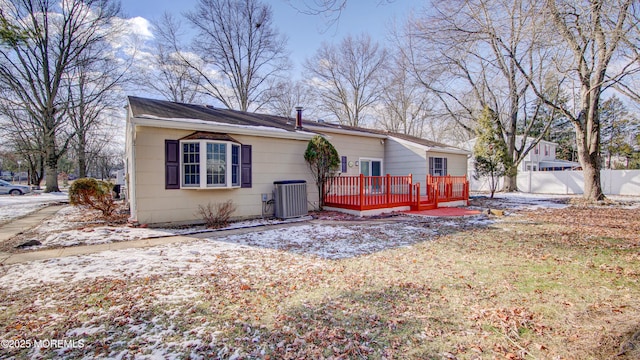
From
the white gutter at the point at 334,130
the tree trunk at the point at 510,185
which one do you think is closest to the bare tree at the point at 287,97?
the white gutter at the point at 334,130

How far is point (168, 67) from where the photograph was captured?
22.5 m

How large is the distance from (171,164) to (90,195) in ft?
11.3

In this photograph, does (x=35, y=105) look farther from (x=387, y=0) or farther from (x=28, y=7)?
(x=387, y=0)

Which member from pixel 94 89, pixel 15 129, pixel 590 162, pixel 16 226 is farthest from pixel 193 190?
pixel 15 129

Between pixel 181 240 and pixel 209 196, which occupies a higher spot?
pixel 209 196

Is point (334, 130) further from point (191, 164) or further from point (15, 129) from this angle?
point (15, 129)

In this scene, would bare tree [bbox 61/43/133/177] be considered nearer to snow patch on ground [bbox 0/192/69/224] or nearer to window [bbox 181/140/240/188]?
snow patch on ground [bbox 0/192/69/224]

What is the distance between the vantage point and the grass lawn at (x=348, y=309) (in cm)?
231

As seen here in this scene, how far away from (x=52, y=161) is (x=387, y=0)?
84.1ft

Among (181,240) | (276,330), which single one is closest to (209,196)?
(181,240)

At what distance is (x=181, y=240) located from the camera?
607 centimetres

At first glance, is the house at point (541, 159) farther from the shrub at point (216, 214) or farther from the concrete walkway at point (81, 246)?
the shrub at point (216, 214)

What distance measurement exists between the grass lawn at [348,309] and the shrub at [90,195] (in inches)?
227

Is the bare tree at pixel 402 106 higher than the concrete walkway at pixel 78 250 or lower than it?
higher
